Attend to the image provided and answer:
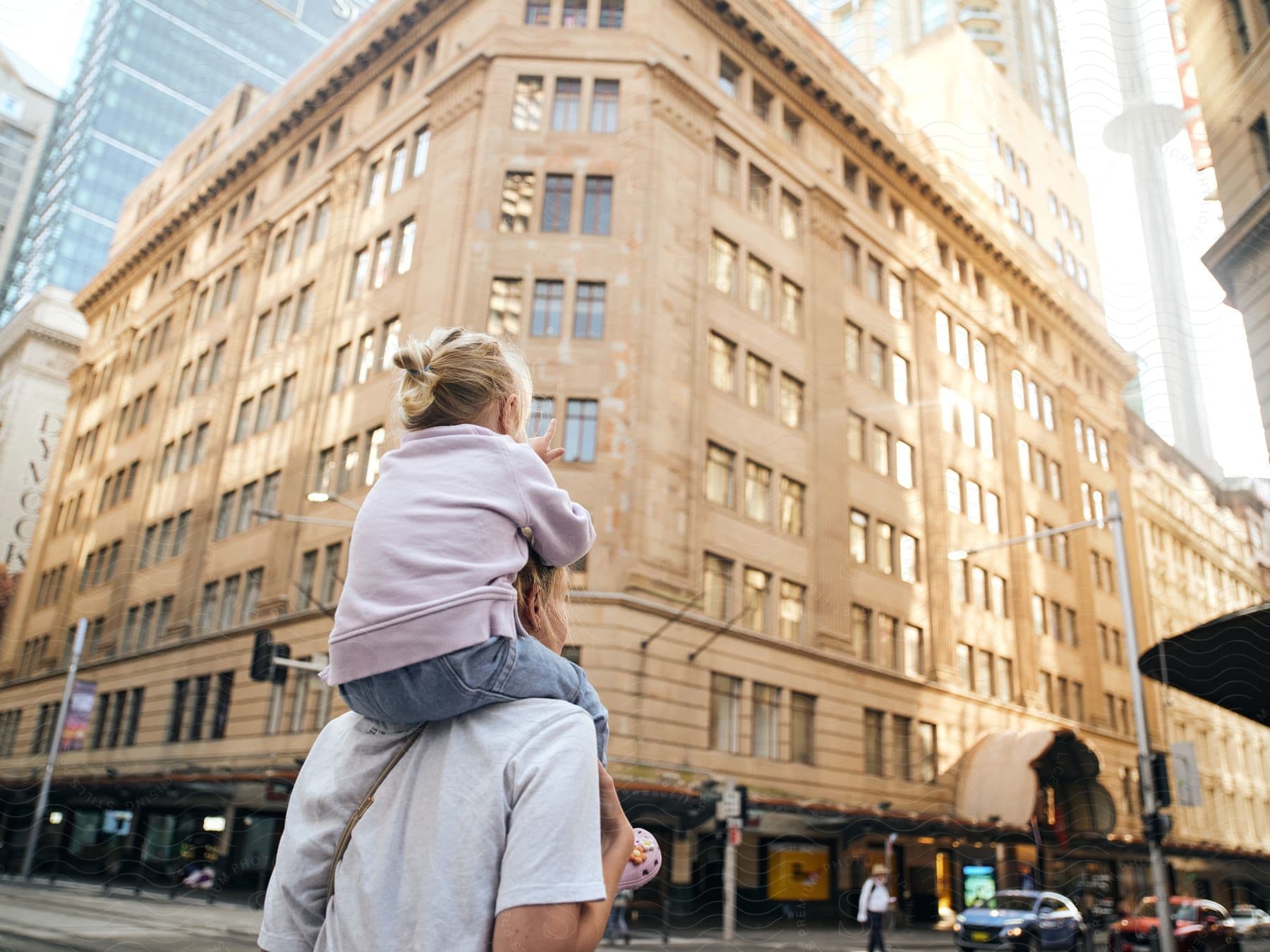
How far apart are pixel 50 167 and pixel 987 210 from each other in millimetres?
18042

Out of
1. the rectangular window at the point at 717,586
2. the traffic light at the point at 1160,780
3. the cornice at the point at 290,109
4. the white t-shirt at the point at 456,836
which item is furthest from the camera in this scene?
the cornice at the point at 290,109

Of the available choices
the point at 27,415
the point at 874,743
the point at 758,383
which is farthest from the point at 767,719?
the point at 27,415

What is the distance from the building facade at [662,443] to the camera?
1216cm

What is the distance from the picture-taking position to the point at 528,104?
14188mm

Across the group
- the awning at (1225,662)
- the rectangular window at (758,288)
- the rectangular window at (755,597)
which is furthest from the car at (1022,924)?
the rectangular window at (758,288)

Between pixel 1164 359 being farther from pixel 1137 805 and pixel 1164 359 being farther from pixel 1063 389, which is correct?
pixel 1137 805

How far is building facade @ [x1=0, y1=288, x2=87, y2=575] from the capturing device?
15.5 feet

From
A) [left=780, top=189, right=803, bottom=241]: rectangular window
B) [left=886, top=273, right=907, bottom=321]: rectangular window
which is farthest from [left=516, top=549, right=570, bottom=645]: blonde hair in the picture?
[left=886, top=273, right=907, bottom=321]: rectangular window

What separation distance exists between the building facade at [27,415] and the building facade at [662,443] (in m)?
3.36

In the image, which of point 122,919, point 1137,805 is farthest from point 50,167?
point 1137,805

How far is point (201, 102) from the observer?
880 centimetres

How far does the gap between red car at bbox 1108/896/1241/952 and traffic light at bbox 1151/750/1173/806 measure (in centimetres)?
398

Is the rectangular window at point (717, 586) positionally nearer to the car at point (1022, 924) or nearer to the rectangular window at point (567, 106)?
the car at point (1022, 924)

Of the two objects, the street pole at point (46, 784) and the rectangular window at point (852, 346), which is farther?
the rectangular window at point (852, 346)
